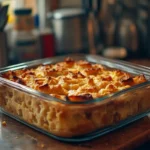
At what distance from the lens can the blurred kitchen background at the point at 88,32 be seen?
1635 mm

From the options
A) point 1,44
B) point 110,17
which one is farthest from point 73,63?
point 110,17

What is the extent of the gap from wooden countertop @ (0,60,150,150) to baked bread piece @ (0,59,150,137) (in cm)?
3

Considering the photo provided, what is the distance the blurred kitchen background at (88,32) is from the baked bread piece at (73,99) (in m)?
0.53

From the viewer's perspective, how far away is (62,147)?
862mm

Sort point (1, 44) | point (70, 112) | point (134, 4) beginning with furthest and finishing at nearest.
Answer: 1. point (134, 4)
2. point (1, 44)
3. point (70, 112)

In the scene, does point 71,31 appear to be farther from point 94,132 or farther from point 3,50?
point 94,132

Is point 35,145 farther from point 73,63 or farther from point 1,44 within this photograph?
point 1,44

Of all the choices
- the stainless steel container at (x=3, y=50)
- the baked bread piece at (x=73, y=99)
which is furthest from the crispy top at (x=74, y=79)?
the stainless steel container at (x=3, y=50)

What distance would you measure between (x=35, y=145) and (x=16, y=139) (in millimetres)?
57

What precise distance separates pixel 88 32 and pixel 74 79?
2.26 feet

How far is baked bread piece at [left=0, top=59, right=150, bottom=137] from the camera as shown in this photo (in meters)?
0.85

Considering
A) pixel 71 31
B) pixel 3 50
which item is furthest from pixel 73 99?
pixel 71 31

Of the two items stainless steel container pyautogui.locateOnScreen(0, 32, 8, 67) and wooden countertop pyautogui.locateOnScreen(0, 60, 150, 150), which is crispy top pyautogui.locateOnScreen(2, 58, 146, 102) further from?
stainless steel container pyautogui.locateOnScreen(0, 32, 8, 67)

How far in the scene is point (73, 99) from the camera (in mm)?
861
